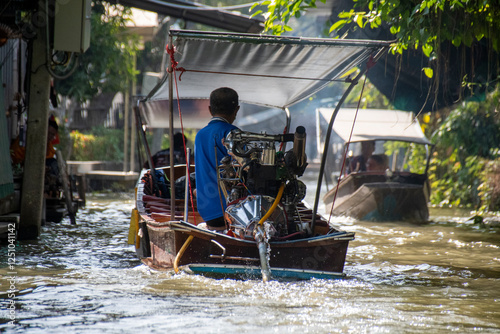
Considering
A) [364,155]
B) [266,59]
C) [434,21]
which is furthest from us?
[364,155]

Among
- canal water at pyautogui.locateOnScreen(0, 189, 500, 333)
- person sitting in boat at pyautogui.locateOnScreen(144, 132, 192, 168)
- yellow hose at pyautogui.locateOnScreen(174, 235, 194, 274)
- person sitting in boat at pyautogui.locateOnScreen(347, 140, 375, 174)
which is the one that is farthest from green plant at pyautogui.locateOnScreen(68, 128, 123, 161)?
yellow hose at pyautogui.locateOnScreen(174, 235, 194, 274)

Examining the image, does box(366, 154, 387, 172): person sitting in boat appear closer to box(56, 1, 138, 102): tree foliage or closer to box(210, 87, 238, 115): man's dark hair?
box(56, 1, 138, 102): tree foliage

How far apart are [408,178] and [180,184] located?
537 centimetres

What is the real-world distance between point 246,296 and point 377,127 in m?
8.59

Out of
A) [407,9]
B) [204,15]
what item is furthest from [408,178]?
[407,9]

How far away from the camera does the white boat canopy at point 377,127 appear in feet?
40.6

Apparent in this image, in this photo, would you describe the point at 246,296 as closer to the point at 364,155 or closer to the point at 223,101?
the point at 223,101

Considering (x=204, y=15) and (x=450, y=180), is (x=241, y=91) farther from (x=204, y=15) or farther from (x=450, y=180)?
(x=450, y=180)

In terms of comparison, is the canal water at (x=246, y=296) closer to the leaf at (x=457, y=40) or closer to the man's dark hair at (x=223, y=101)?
the man's dark hair at (x=223, y=101)

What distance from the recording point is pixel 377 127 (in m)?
13.0

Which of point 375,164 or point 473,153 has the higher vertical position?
point 473,153

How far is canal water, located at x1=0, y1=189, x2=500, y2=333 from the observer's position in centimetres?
423

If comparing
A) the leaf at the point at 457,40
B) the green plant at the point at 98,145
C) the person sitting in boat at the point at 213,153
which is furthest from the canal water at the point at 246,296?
the green plant at the point at 98,145

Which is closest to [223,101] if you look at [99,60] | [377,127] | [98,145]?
[377,127]
